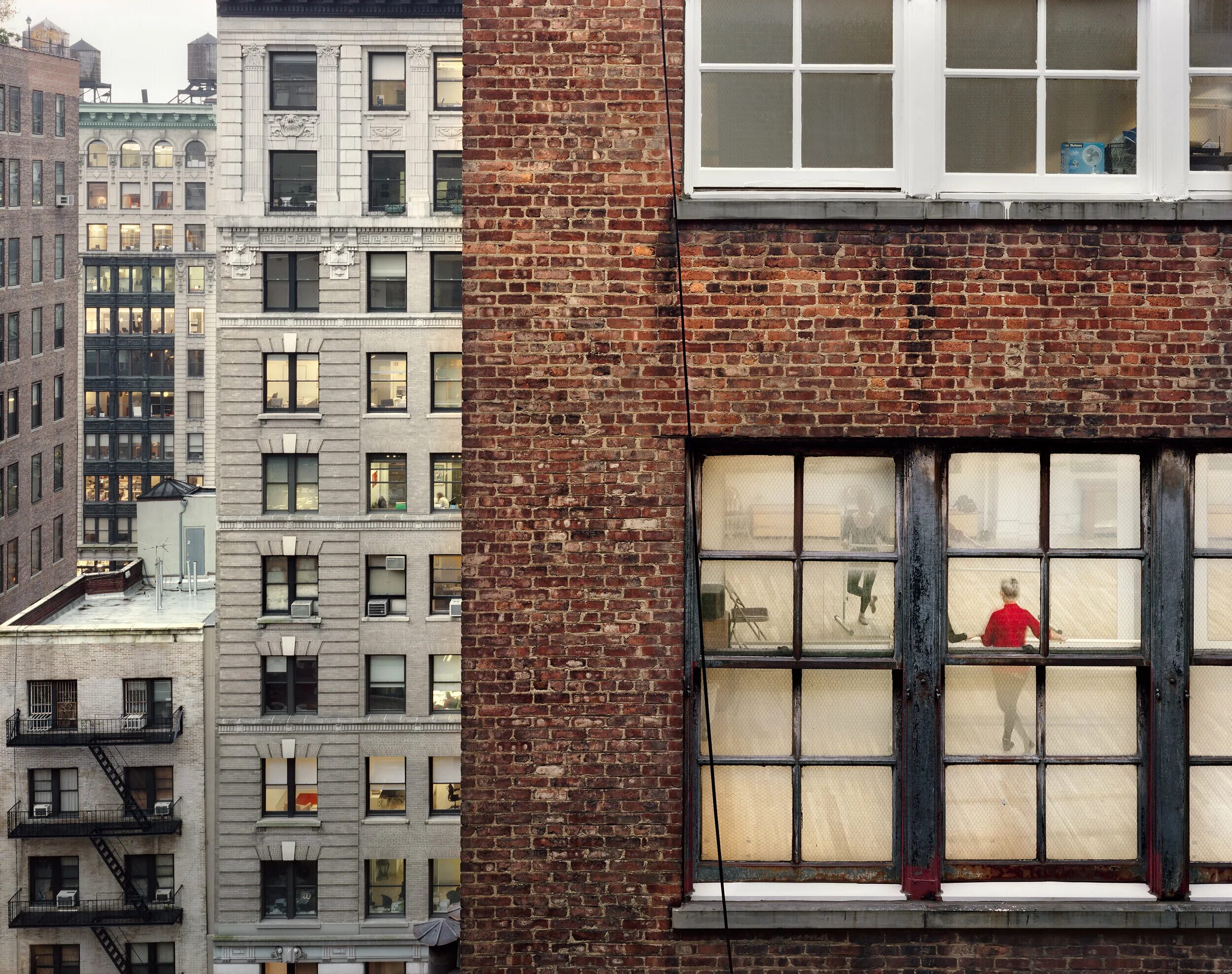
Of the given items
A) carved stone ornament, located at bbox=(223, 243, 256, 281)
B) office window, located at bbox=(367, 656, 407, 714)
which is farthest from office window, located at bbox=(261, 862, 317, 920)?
carved stone ornament, located at bbox=(223, 243, 256, 281)

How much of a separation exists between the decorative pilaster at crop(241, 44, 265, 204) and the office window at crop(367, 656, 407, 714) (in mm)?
15079

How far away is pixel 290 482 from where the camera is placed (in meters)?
40.9

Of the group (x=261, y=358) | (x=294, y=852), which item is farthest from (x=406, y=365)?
(x=294, y=852)

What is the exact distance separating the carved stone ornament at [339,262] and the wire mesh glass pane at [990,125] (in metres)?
36.0

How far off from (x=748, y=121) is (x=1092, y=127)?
5.58 ft

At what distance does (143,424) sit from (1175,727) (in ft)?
313

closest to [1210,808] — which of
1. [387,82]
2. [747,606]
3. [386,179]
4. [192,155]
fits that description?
[747,606]

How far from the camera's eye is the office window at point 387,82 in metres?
40.5

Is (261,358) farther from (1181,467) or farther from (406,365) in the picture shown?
(1181,467)

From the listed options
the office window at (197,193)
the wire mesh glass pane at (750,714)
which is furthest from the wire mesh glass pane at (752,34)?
the office window at (197,193)

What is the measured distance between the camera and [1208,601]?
6.39 m

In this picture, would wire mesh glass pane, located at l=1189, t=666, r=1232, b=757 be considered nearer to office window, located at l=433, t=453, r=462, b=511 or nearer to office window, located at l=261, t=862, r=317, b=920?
office window, located at l=433, t=453, r=462, b=511

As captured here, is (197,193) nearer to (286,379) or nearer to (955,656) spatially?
(286,379)

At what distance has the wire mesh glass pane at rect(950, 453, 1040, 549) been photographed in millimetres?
6398
